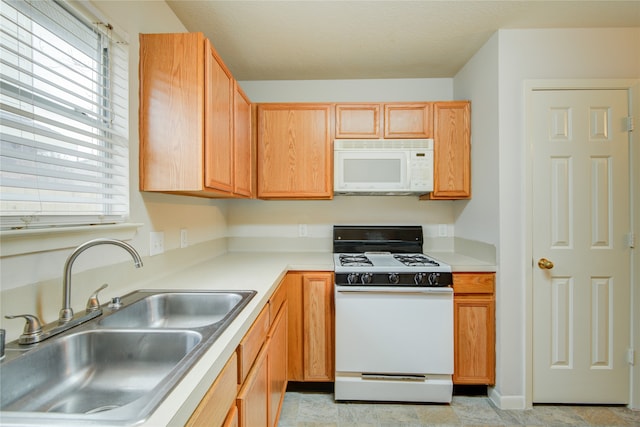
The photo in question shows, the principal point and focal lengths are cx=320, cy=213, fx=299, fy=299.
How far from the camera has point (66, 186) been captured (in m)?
1.04

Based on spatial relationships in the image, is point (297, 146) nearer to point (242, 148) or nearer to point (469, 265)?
point (242, 148)

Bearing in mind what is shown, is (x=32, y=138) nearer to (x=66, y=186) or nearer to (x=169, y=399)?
(x=66, y=186)

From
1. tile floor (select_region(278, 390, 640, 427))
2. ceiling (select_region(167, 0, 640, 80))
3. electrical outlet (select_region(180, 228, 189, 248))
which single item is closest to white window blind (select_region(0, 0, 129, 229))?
electrical outlet (select_region(180, 228, 189, 248))

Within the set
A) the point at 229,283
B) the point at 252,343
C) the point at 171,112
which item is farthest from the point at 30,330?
the point at 171,112

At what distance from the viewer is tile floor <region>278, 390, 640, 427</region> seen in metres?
1.80

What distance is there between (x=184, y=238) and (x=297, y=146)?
1091mm

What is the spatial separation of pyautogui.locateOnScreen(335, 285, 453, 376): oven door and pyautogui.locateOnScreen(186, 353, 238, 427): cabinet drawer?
1.11 metres

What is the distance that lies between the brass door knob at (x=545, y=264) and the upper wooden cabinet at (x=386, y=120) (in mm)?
Answer: 1150

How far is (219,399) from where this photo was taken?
807 millimetres

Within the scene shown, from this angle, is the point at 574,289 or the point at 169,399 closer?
the point at 169,399

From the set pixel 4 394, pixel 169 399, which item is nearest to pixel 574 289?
pixel 169 399

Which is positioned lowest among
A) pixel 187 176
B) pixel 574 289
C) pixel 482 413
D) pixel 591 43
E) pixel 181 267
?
pixel 482 413

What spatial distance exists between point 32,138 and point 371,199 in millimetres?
2213

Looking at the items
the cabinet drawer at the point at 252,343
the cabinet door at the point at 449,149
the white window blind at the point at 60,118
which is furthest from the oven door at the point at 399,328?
the white window blind at the point at 60,118
